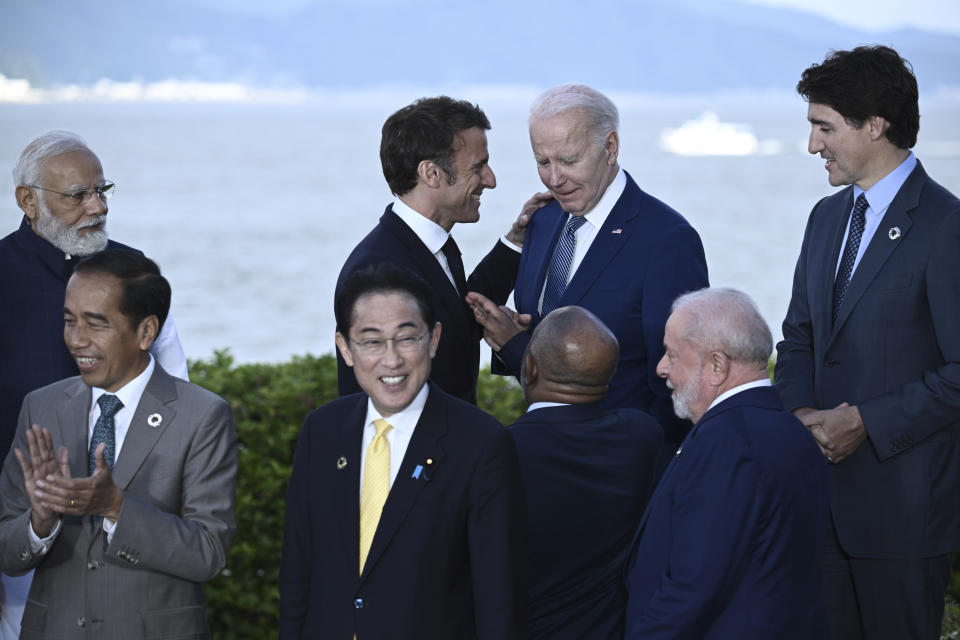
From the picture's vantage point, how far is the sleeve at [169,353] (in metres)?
3.48

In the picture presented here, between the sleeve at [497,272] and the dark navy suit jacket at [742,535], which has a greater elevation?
the sleeve at [497,272]

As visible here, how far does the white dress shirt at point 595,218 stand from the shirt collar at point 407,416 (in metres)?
1.18

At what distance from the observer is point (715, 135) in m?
40.0

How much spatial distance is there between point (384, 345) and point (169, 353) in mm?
1101

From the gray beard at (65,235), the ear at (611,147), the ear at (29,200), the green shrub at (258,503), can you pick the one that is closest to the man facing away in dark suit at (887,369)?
the ear at (611,147)

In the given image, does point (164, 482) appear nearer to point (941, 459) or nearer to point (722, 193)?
point (941, 459)

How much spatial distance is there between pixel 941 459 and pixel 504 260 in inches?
68.3

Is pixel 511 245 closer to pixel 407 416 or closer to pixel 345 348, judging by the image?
pixel 345 348

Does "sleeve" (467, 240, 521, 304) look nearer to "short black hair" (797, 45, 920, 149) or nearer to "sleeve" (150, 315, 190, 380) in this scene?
"sleeve" (150, 315, 190, 380)

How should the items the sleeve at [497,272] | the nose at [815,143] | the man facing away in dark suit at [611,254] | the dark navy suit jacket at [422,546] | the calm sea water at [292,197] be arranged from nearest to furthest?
1. the dark navy suit jacket at [422,546]
2. the nose at [815,143]
3. the man facing away in dark suit at [611,254]
4. the sleeve at [497,272]
5. the calm sea water at [292,197]

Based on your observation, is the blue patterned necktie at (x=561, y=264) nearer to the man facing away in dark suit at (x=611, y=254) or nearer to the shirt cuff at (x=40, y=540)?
the man facing away in dark suit at (x=611, y=254)

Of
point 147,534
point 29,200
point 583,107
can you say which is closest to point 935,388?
point 583,107

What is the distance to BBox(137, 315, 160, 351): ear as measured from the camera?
298 centimetres

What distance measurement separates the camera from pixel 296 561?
265 cm
